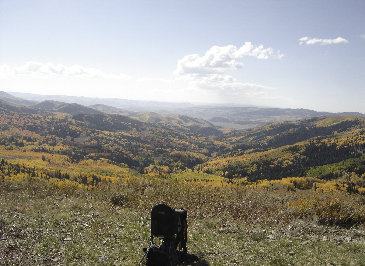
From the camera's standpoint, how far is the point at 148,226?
14.0 meters

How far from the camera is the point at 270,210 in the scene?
58.9 feet

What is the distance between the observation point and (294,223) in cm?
1573

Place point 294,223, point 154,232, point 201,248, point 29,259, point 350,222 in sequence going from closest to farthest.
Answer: point 154,232 → point 29,259 → point 201,248 → point 294,223 → point 350,222

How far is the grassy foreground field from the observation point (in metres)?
10.1

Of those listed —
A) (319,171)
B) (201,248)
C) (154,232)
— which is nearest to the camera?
(154,232)

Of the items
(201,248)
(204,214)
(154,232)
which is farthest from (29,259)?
(204,214)

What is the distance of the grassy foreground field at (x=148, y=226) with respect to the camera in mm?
10141

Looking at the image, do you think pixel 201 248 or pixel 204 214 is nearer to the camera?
pixel 201 248

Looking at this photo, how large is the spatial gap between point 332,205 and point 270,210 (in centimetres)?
499

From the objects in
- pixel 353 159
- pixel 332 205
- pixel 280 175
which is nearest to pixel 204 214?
pixel 332 205

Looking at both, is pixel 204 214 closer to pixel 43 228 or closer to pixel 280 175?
pixel 43 228

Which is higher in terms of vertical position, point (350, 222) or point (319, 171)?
point (350, 222)

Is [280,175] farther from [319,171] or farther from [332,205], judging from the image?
[332,205]

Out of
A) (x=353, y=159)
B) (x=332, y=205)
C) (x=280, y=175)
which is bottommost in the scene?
(x=280, y=175)
